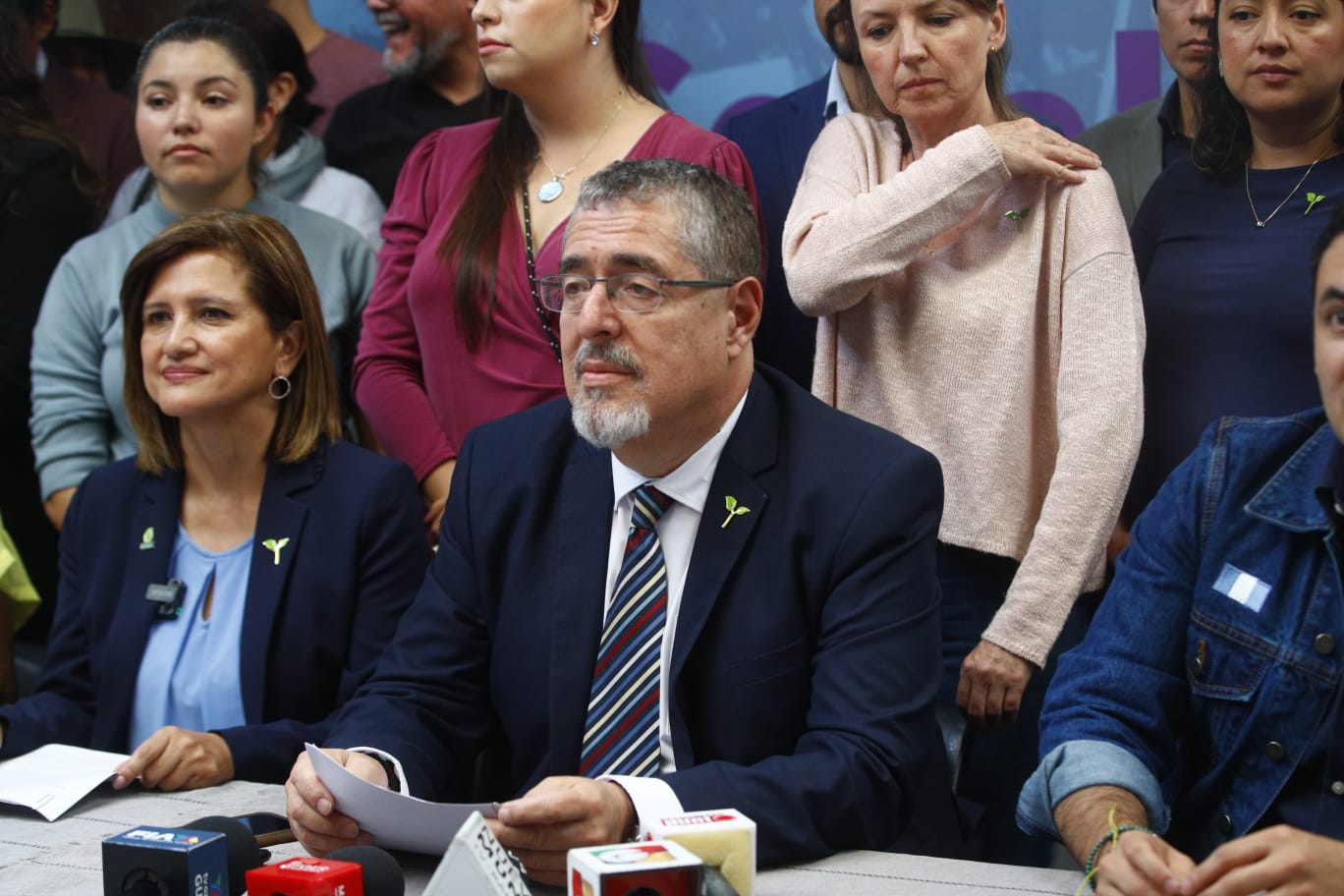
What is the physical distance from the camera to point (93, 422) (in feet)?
12.6

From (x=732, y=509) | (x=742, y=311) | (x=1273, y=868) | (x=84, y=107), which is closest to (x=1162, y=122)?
(x=742, y=311)

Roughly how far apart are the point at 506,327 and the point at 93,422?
3.87 feet

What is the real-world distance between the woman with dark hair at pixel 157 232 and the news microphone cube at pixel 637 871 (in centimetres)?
216

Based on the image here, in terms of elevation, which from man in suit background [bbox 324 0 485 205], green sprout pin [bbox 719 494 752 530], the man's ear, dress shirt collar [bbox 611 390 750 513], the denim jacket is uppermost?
man in suit background [bbox 324 0 485 205]

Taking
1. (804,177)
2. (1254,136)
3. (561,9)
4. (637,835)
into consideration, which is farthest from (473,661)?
(1254,136)

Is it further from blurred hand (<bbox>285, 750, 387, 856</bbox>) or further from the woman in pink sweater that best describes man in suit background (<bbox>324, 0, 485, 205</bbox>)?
blurred hand (<bbox>285, 750, 387, 856</bbox>)

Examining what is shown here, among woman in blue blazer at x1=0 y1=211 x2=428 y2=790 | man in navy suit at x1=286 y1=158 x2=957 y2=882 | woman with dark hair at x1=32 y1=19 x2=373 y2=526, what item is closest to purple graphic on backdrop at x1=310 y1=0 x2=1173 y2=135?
woman with dark hair at x1=32 y1=19 x2=373 y2=526

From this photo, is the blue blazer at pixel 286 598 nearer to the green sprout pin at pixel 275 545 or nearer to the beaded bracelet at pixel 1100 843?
the green sprout pin at pixel 275 545

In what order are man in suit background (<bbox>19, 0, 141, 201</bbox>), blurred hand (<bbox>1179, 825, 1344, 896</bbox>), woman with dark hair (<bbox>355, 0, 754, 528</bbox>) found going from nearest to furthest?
blurred hand (<bbox>1179, 825, 1344, 896</bbox>) < woman with dark hair (<bbox>355, 0, 754, 528</bbox>) < man in suit background (<bbox>19, 0, 141, 201</bbox>)

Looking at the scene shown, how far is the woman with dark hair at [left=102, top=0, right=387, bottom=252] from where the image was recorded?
4.10m

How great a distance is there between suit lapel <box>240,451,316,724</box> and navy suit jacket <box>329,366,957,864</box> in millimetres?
559

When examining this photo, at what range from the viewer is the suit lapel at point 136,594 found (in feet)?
10.5

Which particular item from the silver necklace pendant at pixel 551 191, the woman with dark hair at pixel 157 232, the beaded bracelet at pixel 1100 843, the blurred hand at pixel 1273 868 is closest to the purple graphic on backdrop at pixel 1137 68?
the silver necklace pendant at pixel 551 191

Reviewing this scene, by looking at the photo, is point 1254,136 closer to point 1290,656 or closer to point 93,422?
point 1290,656
